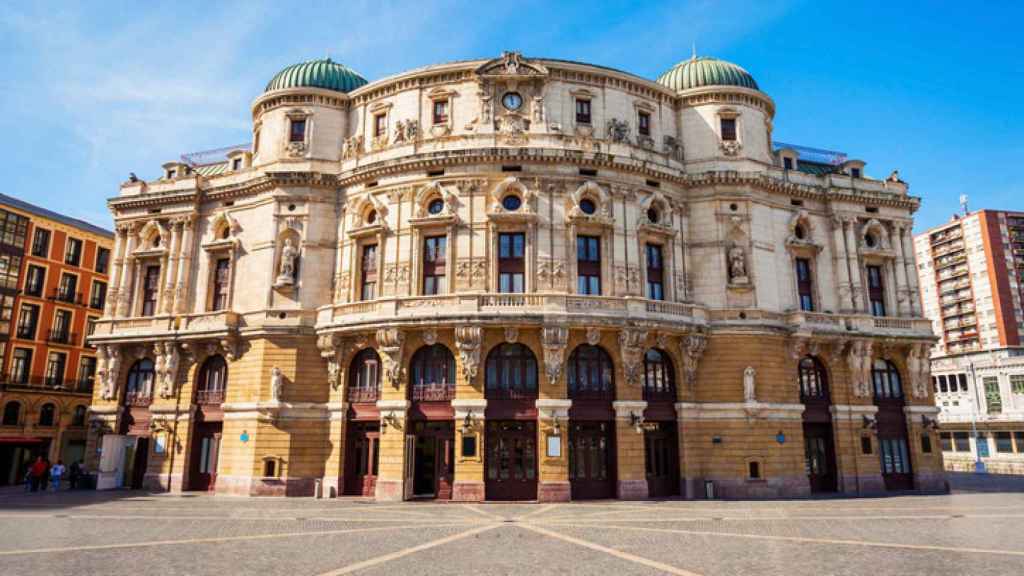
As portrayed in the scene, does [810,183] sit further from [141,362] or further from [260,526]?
[141,362]

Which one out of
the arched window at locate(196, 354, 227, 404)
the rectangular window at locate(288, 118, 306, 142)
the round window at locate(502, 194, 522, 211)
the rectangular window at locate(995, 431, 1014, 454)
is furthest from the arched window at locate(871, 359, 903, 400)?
the rectangular window at locate(995, 431, 1014, 454)

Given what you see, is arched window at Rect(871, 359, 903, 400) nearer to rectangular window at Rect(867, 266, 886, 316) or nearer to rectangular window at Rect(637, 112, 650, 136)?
rectangular window at Rect(867, 266, 886, 316)

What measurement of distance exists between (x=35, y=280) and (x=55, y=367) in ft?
25.7

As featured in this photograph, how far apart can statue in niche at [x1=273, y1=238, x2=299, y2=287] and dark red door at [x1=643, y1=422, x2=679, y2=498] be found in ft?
79.4

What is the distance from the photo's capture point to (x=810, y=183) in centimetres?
4934

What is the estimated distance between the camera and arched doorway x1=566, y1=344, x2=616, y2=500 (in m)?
39.2

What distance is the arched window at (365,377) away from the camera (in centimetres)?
4144

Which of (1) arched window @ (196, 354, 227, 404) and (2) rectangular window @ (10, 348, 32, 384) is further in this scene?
(2) rectangular window @ (10, 348, 32, 384)

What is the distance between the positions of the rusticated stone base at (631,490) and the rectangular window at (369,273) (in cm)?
1880

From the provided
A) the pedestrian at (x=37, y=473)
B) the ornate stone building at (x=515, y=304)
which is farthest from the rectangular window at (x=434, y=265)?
the pedestrian at (x=37, y=473)

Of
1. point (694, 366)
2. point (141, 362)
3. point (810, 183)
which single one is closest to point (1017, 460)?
point (810, 183)

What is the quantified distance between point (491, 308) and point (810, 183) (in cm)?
2633

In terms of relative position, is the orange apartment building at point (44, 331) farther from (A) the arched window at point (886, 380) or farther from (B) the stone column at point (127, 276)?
(A) the arched window at point (886, 380)

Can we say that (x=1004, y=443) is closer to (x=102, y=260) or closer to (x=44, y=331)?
(x=102, y=260)
